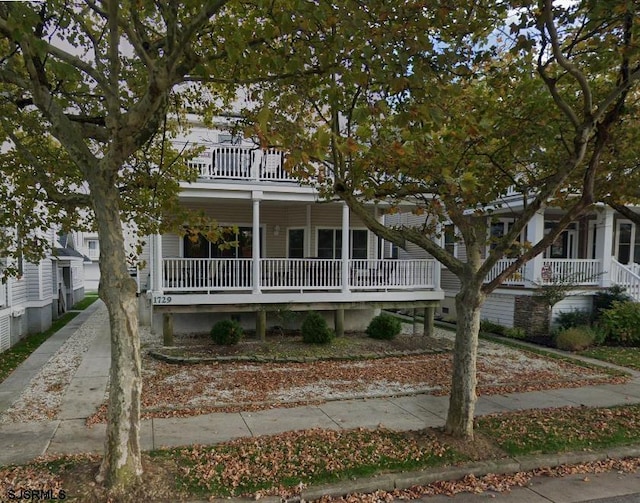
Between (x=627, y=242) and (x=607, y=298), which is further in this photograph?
(x=627, y=242)

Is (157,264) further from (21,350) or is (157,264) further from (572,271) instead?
(572,271)

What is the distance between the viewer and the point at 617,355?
37.4 ft

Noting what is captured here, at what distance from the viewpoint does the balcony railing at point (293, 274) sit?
11.6 meters

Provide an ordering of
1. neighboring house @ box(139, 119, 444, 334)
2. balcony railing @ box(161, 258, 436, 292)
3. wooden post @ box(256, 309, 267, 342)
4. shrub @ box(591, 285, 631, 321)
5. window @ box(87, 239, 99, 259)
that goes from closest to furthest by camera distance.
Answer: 1. neighboring house @ box(139, 119, 444, 334)
2. balcony railing @ box(161, 258, 436, 292)
3. wooden post @ box(256, 309, 267, 342)
4. shrub @ box(591, 285, 631, 321)
5. window @ box(87, 239, 99, 259)

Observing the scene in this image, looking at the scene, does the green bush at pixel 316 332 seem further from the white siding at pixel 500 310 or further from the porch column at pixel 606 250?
the porch column at pixel 606 250

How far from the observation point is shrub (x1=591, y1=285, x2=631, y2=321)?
45.3ft

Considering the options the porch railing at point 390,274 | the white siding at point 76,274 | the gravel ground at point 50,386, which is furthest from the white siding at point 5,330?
the white siding at point 76,274

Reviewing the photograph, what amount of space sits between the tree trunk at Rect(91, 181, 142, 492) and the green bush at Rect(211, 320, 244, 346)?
21.6 ft

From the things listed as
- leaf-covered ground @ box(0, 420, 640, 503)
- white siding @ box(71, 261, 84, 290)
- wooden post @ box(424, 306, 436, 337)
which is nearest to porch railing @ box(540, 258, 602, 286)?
wooden post @ box(424, 306, 436, 337)

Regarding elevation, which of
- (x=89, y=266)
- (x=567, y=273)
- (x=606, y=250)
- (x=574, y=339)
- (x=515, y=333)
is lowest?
(x=89, y=266)

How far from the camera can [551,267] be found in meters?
14.9

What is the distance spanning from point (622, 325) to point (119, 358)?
13.5 meters

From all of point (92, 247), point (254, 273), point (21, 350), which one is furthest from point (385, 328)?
point (92, 247)

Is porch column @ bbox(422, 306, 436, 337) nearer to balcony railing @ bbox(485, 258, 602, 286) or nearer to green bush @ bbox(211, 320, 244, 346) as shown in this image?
balcony railing @ bbox(485, 258, 602, 286)
